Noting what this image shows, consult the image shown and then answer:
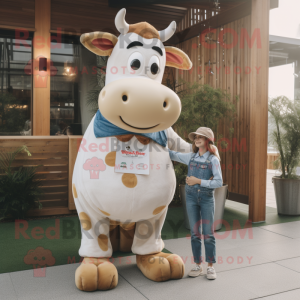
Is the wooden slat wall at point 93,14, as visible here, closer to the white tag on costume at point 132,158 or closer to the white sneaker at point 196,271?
the white tag on costume at point 132,158

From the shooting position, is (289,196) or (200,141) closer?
(200,141)

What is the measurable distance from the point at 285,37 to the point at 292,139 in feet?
17.1

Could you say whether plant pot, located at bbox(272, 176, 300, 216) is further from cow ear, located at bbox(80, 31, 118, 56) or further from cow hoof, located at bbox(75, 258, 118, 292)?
cow ear, located at bbox(80, 31, 118, 56)

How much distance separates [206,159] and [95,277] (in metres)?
1.20

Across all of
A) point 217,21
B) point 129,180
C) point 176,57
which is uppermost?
point 217,21

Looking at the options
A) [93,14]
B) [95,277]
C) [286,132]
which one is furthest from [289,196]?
[93,14]

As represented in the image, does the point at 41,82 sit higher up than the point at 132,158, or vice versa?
the point at 41,82

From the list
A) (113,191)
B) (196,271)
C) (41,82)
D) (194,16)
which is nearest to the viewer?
(113,191)

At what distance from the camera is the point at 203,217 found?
8.75ft

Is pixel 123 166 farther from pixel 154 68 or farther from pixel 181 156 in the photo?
pixel 154 68

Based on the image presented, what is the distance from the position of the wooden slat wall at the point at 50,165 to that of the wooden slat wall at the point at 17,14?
108 inches

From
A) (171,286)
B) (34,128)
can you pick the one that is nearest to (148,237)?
(171,286)

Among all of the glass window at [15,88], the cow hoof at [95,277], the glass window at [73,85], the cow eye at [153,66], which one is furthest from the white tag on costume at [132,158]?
the glass window at [15,88]

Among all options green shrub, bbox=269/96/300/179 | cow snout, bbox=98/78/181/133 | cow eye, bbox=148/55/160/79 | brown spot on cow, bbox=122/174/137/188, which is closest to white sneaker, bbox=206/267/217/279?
brown spot on cow, bbox=122/174/137/188
